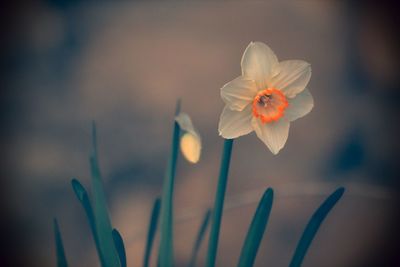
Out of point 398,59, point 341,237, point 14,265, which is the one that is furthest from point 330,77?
point 14,265

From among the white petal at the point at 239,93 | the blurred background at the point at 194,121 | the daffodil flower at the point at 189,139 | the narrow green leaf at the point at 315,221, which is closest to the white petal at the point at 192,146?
the daffodil flower at the point at 189,139

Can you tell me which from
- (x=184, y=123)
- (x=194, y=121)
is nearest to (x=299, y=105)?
(x=184, y=123)

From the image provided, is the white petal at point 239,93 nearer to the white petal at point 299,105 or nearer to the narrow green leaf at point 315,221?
the white petal at point 299,105

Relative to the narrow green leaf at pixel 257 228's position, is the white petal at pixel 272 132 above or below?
above

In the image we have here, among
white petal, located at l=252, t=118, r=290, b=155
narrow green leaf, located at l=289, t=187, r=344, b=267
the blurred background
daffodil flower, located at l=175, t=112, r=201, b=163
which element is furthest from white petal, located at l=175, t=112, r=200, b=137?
the blurred background

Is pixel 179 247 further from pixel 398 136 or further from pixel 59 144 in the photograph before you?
pixel 398 136

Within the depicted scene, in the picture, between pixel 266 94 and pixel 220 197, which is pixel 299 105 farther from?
pixel 220 197
